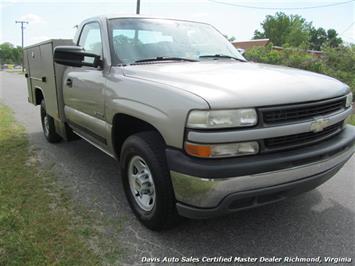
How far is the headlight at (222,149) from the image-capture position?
2.31 metres

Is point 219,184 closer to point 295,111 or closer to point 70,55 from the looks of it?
point 295,111

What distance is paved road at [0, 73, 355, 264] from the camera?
9.02 ft

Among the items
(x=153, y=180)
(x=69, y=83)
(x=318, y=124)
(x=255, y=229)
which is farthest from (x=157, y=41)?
Result: (x=255, y=229)

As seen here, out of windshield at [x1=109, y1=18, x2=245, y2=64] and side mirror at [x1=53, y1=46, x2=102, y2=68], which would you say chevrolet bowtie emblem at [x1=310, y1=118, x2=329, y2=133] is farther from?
side mirror at [x1=53, y1=46, x2=102, y2=68]

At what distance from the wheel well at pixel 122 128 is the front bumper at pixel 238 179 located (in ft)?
2.59

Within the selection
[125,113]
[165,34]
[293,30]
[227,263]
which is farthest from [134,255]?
[293,30]

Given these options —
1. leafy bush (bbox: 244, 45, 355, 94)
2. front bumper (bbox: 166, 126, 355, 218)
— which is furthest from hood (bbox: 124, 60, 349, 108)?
leafy bush (bbox: 244, 45, 355, 94)

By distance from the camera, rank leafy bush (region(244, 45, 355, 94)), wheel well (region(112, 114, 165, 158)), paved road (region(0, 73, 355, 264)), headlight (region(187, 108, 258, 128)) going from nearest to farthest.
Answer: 1. headlight (region(187, 108, 258, 128))
2. paved road (region(0, 73, 355, 264))
3. wheel well (region(112, 114, 165, 158))
4. leafy bush (region(244, 45, 355, 94))

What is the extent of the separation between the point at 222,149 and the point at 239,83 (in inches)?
22.2

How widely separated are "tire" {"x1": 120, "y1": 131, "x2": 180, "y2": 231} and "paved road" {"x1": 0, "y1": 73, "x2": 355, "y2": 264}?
0.49 ft

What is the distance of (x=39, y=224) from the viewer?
311cm

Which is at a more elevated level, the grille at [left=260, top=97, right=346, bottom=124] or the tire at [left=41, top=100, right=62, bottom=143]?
the grille at [left=260, top=97, right=346, bottom=124]

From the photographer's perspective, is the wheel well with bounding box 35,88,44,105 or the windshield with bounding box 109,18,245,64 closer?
the windshield with bounding box 109,18,245,64

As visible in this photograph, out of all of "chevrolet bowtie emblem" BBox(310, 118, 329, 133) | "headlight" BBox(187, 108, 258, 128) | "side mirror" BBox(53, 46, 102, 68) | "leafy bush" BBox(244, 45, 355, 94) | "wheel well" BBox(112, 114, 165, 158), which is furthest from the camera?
"leafy bush" BBox(244, 45, 355, 94)
